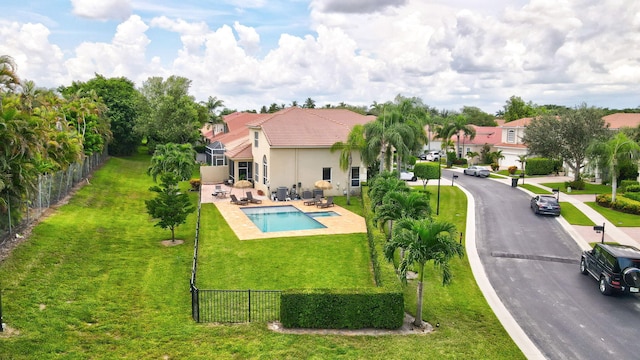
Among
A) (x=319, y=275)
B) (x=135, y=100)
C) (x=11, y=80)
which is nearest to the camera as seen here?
(x=11, y=80)

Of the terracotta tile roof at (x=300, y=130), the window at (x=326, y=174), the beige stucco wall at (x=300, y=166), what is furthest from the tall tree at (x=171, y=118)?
the window at (x=326, y=174)

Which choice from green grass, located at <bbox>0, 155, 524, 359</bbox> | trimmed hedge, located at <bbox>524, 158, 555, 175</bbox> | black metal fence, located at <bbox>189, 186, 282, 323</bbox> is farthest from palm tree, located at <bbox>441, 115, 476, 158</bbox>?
black metal fence, located at <bbox>189, 186, 282, 323</bbox>

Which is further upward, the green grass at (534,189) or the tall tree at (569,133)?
the tall tree at (569,133)

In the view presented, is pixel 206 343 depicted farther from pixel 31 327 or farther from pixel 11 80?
pixel 11 80

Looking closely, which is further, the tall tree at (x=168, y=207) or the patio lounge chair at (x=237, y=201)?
the patio lounge chair at (x=237, y=201)

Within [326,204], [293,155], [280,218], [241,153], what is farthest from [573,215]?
[241,153]

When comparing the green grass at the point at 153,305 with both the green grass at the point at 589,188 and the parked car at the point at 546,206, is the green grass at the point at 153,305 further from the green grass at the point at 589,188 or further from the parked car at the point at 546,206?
the green grass at the point at 589,188

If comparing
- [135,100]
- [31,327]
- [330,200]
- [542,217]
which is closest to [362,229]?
[330,200]
